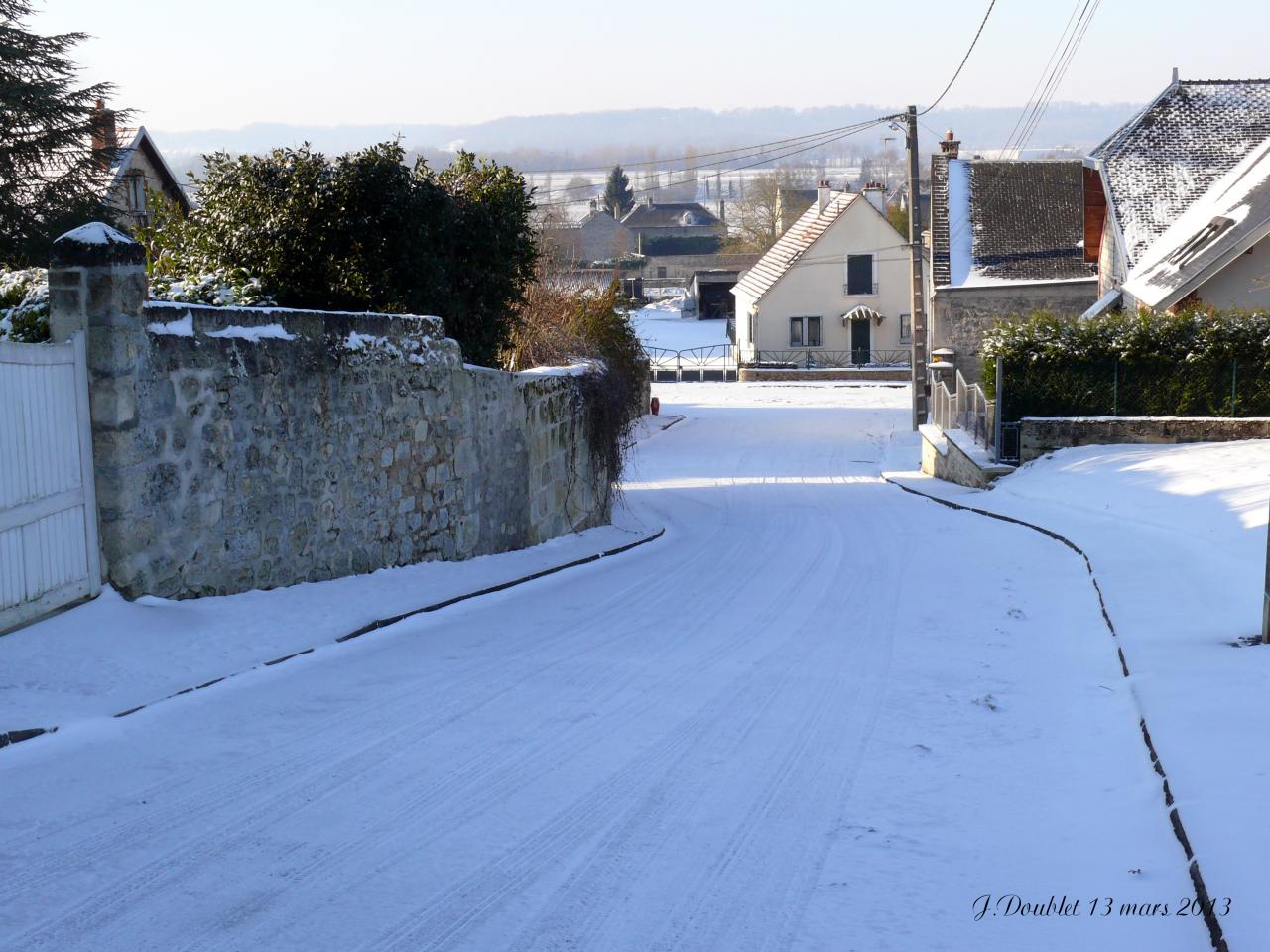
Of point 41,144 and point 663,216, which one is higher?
point 663,216

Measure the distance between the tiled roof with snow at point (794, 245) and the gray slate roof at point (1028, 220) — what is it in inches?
715

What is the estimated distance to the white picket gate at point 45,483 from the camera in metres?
7.03

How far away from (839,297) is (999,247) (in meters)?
21.6

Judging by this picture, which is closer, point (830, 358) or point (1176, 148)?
point (1176, 148)

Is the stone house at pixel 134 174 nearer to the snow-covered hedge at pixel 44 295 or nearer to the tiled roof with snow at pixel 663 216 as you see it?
the snow-covered hedge at pixel 44 295

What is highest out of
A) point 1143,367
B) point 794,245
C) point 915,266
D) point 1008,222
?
point 794,245

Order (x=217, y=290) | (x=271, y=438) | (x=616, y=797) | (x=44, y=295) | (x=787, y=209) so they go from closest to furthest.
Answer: (x=616, y=797) → (x=44, y=295) → (x=271, y=438) → (x=217, y=290) → (x=787, y=209)

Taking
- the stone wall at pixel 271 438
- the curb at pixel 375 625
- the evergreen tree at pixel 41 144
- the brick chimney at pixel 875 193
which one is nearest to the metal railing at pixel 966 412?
the curb at pixel 375 625

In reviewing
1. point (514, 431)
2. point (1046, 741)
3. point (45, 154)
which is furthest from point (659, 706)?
point (45, 154)

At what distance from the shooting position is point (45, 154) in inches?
1037

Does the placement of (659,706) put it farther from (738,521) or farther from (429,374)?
(738,521)

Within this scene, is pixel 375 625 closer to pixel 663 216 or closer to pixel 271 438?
pixel 271 438

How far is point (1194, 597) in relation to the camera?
10430mm

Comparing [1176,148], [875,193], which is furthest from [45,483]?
[875,193]
